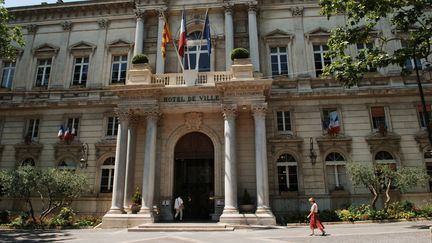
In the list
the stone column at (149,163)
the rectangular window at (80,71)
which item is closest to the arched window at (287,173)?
the stone column at (149,163)

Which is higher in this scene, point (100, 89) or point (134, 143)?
point (100, 89)

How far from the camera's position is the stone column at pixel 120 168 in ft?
65.2

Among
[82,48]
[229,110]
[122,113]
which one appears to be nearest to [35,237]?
[122,113]

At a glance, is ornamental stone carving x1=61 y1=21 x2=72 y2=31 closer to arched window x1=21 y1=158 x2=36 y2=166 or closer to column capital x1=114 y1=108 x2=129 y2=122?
arched window x1=21 y1=158 x2=36 y2=166

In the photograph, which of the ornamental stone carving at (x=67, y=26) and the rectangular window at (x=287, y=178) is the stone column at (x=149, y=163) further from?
the ornamental stone carving at (x=67, y=26)

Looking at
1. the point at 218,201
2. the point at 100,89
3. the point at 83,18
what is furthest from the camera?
the point at 83,18

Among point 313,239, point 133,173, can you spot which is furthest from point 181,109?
point 313,239

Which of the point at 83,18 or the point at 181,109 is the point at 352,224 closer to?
the point at 181,109

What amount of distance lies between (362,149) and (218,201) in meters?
10.5

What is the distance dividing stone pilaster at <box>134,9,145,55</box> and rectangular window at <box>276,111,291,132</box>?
11.7 m

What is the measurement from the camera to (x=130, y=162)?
2106 centimetres

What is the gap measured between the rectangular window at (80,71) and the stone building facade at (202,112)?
0.30 feet

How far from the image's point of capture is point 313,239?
12672 mm

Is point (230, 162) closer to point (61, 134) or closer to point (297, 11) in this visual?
point (61, 134)
